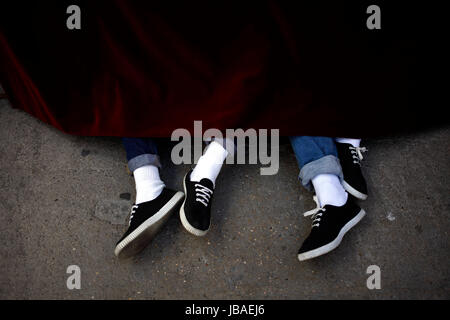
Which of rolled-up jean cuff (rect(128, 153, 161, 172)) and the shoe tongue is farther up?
rolled-up jean cuff (rect(128, 153, 161, 172))

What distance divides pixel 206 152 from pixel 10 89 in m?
0.97

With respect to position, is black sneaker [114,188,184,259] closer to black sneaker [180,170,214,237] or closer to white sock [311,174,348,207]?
black sneaker [180,170,214,237]

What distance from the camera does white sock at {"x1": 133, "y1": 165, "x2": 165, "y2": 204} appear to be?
1054mm

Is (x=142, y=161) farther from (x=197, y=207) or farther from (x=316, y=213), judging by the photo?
(x=316, y=213)

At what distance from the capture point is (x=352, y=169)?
3.66ft

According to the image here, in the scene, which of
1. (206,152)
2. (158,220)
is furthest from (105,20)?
(158,220)

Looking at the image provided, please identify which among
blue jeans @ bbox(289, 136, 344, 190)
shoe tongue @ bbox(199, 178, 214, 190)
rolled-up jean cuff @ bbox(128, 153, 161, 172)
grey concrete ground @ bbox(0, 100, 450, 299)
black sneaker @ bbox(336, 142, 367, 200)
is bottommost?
grey concrete ground @ bbox(0, 100, 450, 299)

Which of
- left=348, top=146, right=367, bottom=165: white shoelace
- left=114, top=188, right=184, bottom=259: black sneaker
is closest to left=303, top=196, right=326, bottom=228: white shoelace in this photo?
left=348, top=146, right=367, bottom=165: white shoelace

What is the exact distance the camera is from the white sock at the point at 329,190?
1021 mm

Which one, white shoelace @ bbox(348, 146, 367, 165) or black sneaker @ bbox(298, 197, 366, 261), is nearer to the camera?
black sneaker @ bbox(298, 197, 366, 261)

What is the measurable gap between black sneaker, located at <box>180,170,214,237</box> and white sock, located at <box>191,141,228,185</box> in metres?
0.02

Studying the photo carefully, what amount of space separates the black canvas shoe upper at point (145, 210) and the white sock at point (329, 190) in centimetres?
53

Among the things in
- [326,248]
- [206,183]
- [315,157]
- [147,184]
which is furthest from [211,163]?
[326,248]

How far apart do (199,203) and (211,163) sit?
157 millimetres
